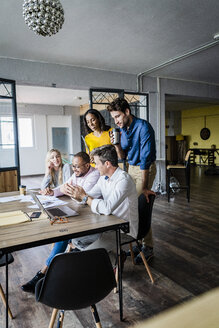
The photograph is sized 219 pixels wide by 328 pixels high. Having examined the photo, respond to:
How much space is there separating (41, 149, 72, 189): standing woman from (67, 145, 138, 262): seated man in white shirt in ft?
3.67

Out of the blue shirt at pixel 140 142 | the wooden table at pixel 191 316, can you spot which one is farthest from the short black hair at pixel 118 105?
the wooden table at pixel 191 316

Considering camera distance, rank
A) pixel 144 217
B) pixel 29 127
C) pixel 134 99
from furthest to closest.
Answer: pixel 29 127
pixel 134 99
pixel 144 217

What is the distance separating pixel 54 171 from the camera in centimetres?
310

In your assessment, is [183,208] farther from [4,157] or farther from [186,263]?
[4,157]

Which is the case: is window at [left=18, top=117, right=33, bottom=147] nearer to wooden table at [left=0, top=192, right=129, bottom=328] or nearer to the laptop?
the laptop

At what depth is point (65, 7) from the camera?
2764 mm

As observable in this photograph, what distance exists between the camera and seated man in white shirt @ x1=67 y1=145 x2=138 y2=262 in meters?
1.79

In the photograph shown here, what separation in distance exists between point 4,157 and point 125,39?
285cm

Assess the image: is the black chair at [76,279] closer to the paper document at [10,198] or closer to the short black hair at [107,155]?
the short black hair at [107,155]

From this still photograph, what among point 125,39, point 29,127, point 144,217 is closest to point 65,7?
point 125,39

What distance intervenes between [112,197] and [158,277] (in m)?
1.10

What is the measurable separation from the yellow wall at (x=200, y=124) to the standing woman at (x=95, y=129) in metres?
9.82

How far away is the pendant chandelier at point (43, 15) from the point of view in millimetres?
1709

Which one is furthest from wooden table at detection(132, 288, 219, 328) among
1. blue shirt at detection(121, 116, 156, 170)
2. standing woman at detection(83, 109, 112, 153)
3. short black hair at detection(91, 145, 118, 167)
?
standing woman at detection(83, 109, 112, 153)
